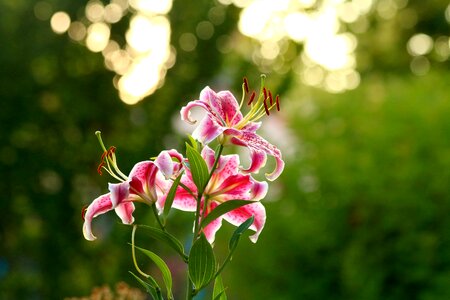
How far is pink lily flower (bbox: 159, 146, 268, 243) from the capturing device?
1.76 metres

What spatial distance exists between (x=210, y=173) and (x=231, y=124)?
4.6 inches

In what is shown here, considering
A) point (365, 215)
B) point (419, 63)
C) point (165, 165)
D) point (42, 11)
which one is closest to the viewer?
point (165, 165)

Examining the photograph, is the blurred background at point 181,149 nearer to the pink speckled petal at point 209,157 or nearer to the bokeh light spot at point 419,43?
the pink speckled petal at point 209,157

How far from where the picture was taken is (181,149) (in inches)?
185

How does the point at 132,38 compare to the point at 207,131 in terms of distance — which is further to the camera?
the point at 132,38

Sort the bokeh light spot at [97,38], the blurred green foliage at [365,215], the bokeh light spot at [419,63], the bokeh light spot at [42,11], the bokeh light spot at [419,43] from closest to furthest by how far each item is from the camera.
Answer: the blurred green foliage at [365,215]
the bokeh light spot at [97,38]
the bokeh light spot at [42,11]
the bokeh light spot at [419,63]
the bokeh light spot at [419,43]

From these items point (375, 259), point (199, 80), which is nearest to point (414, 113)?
point (375, 259)

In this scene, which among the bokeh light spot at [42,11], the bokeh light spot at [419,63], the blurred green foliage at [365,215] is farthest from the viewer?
the bokeh light spot at [419,63]

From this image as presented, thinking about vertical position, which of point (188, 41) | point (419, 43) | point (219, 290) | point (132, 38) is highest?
point (419, 43)

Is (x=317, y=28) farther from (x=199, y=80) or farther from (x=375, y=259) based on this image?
(x=375, y=259)

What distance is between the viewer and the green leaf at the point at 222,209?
169 cm

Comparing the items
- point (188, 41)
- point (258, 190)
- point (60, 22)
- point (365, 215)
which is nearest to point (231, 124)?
point (258, 190)

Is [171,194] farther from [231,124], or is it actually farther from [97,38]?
[97,38]

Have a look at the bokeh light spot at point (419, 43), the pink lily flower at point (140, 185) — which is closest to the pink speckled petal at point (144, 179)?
the pink lily flower at point (140, 185)
